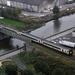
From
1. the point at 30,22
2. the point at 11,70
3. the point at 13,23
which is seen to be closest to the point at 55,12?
the point at 30,22

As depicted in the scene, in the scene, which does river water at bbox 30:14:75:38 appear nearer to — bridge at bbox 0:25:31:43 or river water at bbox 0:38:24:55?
river water at bbox 0:38:24:55

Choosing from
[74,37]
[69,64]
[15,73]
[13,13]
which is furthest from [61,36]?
[13,13]

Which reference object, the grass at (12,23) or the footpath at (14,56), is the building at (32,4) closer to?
the grass at (12,23)

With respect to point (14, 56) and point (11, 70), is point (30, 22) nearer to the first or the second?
point (14, 56)

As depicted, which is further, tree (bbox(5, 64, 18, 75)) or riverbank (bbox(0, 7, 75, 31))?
riverbank (bbox(0, 7, 75, 31))

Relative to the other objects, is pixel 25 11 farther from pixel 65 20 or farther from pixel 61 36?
pixel 61 36

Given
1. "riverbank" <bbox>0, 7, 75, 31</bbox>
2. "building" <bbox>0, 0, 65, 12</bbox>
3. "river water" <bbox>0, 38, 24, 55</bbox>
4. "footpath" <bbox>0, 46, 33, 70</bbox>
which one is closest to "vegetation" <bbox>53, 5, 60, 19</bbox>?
"riverbank" <bbox>0, 7, 75, 31</bbox>

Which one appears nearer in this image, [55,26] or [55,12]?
[55,26]
